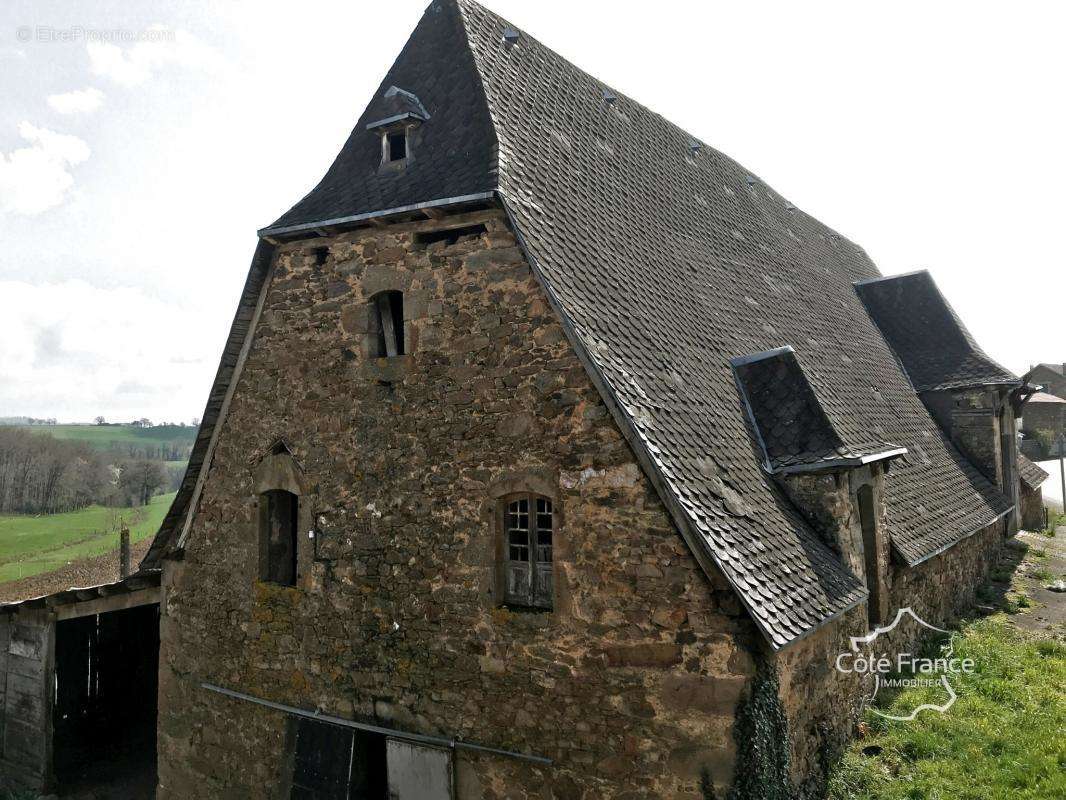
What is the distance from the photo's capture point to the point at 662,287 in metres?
10.2

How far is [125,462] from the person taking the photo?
75625 mm

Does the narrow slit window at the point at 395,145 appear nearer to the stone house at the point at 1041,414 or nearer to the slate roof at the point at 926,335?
the slate roof at the point at 926,335

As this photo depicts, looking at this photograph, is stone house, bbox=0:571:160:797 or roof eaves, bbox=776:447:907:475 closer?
roof eaves, bbox=776:447:907:475

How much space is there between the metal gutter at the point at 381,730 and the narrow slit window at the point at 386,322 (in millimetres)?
4237

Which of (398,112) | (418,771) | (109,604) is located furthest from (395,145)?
(109,604)

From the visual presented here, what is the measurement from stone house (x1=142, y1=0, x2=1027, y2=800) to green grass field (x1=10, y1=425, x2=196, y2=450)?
98863mm

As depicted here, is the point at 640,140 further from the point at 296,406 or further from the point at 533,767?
the point at 533,767

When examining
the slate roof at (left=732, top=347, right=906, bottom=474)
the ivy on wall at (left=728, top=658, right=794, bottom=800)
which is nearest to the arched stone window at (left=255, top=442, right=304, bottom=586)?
the ivy on wall at (left=728, top=658, right=794, bottom=800)

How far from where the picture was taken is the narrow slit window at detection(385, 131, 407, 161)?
32.1ft

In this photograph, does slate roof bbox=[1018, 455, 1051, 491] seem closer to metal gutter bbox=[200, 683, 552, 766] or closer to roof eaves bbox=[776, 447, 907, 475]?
roof eaves bbox=[776, 447, 907, 475]

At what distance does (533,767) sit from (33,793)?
885 centimetres

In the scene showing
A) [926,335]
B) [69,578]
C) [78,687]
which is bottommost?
[69,578]

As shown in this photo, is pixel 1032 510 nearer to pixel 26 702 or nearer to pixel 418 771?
pixel 418 771

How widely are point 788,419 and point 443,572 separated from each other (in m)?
4.76
